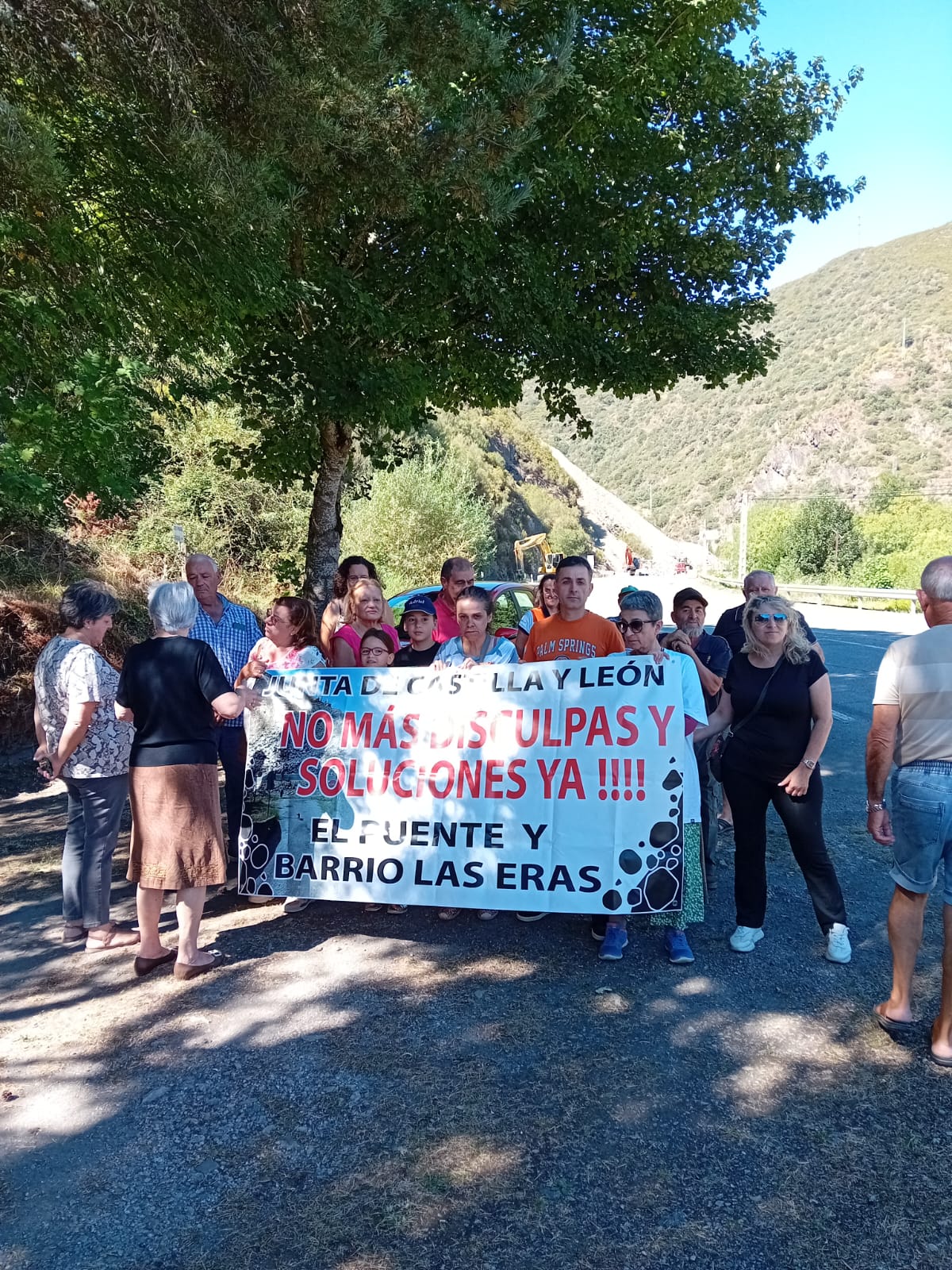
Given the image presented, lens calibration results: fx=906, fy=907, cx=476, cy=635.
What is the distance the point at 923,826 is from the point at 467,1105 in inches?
82.7

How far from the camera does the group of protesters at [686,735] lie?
3.76 m

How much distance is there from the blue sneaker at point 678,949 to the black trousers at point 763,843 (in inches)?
13.7

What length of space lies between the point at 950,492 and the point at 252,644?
93063mm

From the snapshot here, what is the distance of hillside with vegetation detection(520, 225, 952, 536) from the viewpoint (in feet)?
336

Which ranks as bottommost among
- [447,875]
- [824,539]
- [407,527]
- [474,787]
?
[447,875]

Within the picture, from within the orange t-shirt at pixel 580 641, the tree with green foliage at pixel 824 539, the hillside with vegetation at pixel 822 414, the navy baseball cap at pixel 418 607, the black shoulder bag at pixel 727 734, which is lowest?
the black shoulder bag at pixel 727 734

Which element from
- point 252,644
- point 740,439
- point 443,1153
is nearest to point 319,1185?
point 443,1153

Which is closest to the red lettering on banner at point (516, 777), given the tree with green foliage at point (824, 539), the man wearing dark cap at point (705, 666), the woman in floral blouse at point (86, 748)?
the man wearing dark cap at point (705, 666)

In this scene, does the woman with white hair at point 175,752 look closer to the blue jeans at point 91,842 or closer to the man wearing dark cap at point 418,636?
the blue jeans at point 91,842

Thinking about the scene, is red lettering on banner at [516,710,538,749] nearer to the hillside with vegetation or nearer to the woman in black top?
the woman in black top

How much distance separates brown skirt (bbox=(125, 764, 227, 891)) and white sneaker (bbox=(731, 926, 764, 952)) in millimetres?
2610

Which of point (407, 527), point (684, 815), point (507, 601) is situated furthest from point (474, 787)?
point (407, 527)

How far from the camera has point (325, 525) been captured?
903cm

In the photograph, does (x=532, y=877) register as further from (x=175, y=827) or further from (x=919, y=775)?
(x=919, y=775)
